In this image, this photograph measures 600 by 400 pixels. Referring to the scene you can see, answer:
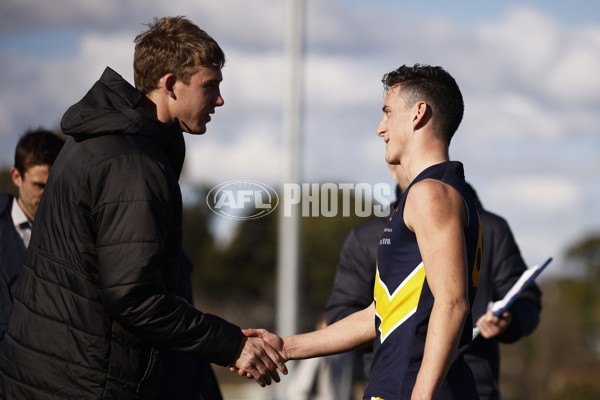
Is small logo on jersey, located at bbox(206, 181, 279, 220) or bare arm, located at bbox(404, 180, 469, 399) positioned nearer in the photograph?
bare arm, located at bbox(404, 180, 469, 399)

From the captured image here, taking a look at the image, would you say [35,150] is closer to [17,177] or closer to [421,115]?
[17,177]

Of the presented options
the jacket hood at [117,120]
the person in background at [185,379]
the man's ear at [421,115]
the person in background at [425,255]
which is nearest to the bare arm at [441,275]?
the person in background at [425,255]

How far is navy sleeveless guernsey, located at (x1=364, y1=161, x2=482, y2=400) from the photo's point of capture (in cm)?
326

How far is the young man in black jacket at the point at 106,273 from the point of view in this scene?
10.8ft

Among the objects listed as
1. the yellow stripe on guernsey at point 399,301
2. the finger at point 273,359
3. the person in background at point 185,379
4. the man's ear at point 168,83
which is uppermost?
the man's ear at point 168,83

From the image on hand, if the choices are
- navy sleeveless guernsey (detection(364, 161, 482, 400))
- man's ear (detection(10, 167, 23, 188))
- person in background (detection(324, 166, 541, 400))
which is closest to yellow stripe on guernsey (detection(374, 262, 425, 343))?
navy sleeveless guernsey (detection(364, 161, 482, 400))

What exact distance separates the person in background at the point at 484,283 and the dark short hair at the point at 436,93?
1.36 meters

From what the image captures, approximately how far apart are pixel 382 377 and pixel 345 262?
70.6 inches

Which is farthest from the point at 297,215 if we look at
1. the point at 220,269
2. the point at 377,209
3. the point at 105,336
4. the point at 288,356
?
the point at 220,269

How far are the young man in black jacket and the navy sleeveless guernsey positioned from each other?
643 mm

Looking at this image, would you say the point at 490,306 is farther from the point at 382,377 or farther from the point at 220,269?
the point at 220,269

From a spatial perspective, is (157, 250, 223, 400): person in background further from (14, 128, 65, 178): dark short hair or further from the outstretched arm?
(14, 128, 65, 178): dark short hair

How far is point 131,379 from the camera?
337 centimetres

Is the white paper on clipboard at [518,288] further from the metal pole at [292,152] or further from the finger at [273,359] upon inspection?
the metal pole at [292,152]
